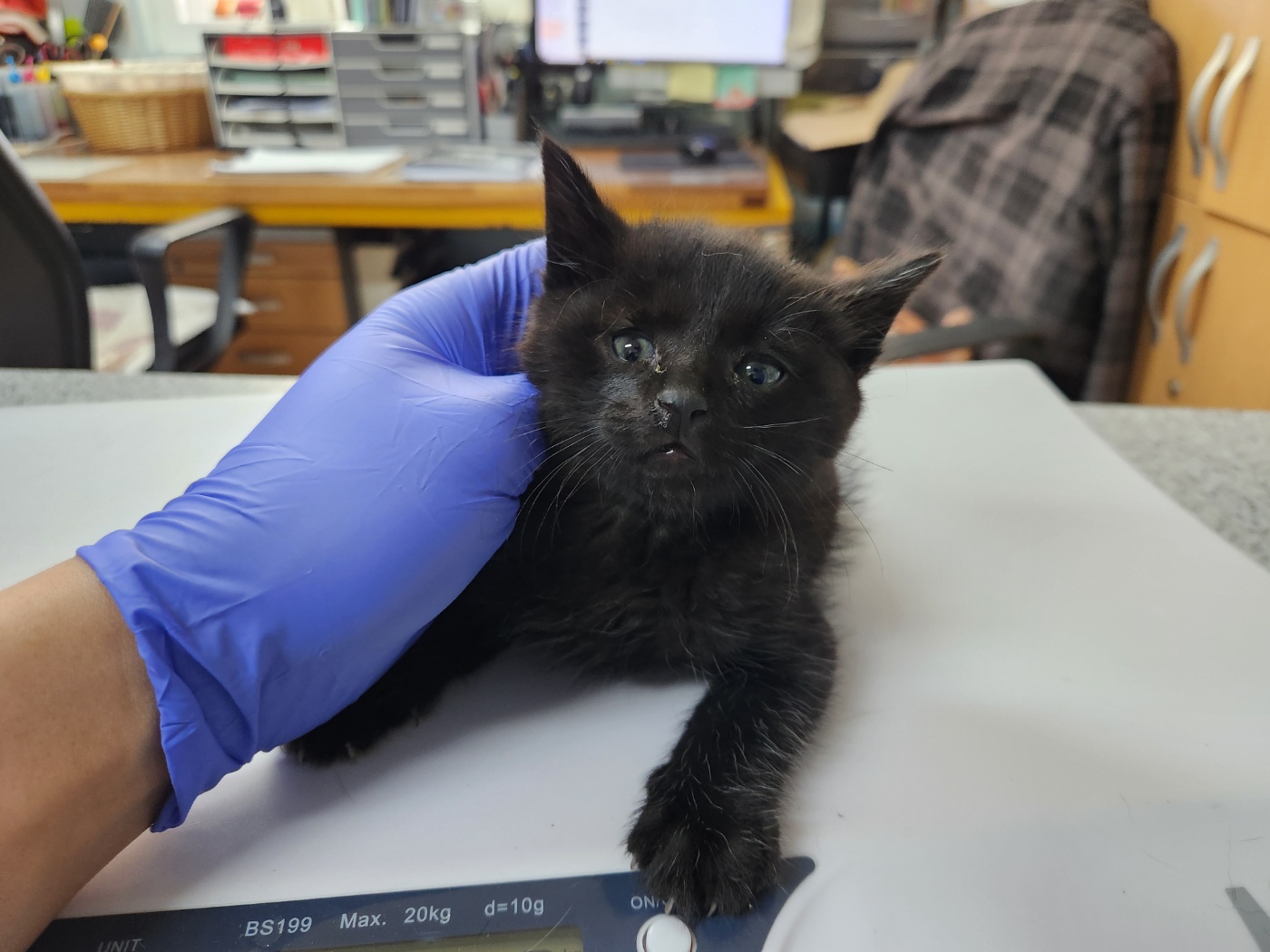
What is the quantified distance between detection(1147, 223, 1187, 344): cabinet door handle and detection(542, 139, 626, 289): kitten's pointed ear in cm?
143

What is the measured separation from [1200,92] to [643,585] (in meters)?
1.52

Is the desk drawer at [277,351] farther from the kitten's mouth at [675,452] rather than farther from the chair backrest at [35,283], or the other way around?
the kitten's mouth at [675,452]

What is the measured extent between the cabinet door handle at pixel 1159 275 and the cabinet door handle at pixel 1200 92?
13 centimetres

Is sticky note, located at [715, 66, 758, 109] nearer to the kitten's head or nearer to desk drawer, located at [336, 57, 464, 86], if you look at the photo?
→ desk drawer, located at [336, 57, 464, 86]

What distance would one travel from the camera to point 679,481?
66 centimetres

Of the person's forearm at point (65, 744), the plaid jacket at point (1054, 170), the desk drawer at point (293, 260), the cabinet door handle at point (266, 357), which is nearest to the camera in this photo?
the person's forearm at point (65, 744)

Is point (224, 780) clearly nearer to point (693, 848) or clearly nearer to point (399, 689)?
point (399, 689)

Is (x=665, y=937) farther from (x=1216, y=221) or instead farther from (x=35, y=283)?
(x=1216, y=221)

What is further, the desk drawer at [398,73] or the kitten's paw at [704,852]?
the desk drawer at [398,73]

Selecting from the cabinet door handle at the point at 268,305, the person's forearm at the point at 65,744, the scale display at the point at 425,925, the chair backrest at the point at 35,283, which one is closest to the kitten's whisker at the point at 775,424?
the scale display at the point at 425,925

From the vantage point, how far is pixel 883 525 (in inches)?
35.2

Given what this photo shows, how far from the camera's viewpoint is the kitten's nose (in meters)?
0.62

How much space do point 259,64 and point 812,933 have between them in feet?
8.37

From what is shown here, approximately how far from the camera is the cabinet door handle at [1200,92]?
4.81 feet
